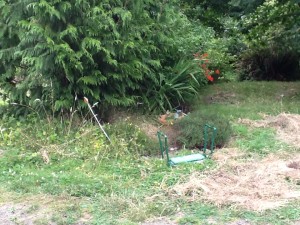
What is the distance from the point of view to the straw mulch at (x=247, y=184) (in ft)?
16.5

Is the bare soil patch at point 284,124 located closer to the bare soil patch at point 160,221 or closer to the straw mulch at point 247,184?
the straw mulch at point 247,184

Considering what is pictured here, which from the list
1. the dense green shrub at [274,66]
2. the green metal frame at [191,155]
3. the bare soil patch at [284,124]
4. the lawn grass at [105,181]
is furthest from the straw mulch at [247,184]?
the dense green shrub at [274,66]

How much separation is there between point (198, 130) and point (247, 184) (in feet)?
6.07

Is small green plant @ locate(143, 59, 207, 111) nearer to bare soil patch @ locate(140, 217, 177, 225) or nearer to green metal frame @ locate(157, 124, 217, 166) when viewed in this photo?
green metal frame @ locate(157, 124, 217, 166)

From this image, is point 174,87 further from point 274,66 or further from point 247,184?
point 274,66

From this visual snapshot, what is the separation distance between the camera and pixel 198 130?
23.5ft

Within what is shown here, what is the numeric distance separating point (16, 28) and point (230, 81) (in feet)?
21.1

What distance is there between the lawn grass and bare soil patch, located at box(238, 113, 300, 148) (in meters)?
0.18

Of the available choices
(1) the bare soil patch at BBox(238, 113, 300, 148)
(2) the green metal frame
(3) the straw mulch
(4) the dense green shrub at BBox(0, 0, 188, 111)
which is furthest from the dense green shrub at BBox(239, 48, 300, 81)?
(3) the straw mulch

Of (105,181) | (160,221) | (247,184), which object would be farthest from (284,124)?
(160,221)

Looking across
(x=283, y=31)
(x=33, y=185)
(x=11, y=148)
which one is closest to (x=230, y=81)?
(x=283, y=31)

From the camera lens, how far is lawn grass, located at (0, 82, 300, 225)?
477 centimetres

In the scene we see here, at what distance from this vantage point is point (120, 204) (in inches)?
196

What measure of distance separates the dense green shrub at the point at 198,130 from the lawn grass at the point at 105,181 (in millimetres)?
179
